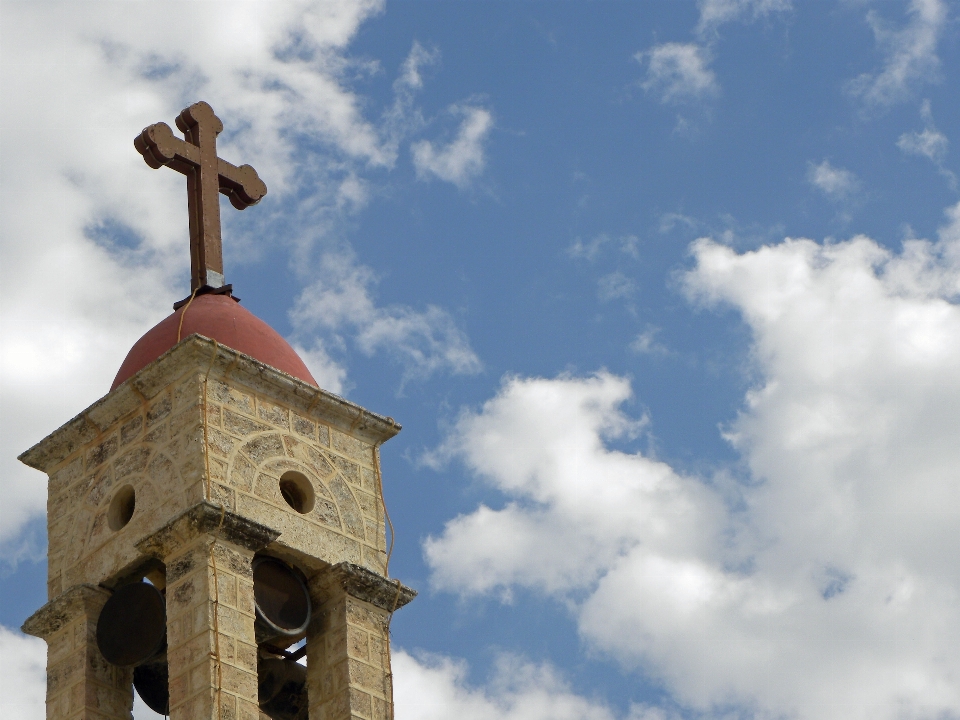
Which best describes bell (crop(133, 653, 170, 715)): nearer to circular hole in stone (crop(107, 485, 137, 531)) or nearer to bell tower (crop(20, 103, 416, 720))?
bell tower (crop(20, 103, 416, 720))

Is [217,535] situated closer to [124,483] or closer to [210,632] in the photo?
[210,632]

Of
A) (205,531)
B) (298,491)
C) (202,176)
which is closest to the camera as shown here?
(205,531)

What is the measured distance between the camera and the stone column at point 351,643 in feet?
47.1

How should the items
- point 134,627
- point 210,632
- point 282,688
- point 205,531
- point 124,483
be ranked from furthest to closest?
point 282,688 < point 124,483 < point 134,627 < point 205,531 < point 210,632

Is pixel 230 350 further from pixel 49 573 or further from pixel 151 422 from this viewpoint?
pixel 49 573

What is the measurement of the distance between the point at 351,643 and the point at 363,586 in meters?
0.47

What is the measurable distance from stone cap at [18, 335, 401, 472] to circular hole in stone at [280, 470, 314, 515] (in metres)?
0.55

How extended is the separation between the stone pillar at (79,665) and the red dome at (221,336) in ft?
5.31

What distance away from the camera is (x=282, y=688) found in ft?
49.0

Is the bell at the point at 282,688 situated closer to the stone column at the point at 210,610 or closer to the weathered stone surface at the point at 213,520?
the weathered stone surface at the point at 213,520

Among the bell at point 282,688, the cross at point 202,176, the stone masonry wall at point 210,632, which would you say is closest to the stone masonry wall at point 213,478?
the stone masonry wall at point 210,632

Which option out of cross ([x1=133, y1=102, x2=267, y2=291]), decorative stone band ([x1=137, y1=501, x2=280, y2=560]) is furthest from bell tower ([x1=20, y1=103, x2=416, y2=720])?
cross ([x1=133, y1=102, x2=267, y2=291])

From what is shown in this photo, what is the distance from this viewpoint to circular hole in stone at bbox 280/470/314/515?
1496 cm

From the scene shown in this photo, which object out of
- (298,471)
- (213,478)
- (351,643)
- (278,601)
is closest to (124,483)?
(213,478)
